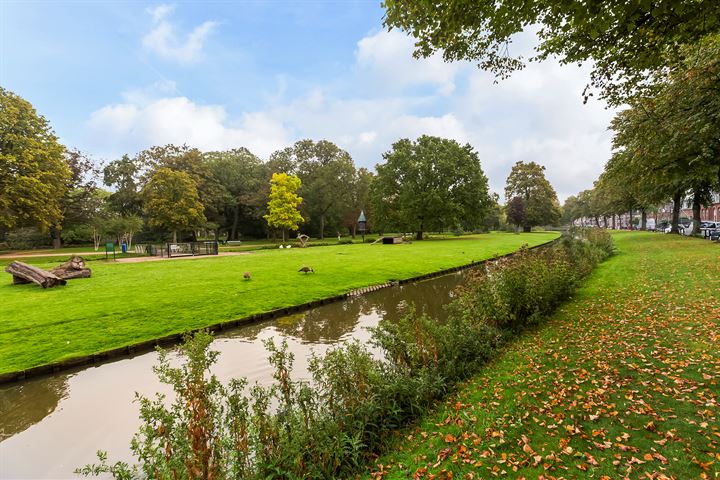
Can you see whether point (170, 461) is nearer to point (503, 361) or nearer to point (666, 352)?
point (503, 361)

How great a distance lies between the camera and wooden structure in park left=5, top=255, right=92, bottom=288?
13742 millimetres

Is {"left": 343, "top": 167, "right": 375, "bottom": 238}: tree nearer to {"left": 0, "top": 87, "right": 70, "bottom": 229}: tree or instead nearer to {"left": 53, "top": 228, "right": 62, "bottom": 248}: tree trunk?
{"left": 0, "top": 87, "right": 70, "bottom": 229}: tree

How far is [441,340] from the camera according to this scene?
6.04 meters

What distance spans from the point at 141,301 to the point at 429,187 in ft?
129

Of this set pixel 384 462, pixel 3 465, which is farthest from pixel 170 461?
pixel 3 465

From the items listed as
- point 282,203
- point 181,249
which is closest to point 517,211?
point 282,203

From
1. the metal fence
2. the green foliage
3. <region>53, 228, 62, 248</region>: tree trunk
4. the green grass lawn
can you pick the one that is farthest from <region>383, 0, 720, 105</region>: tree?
the green foliage

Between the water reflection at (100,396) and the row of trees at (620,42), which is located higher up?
the row of trees at (620,42)

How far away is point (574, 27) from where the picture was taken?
6.23 metres

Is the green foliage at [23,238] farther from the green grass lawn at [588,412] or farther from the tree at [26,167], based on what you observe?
the green grass lawn at [588,412]

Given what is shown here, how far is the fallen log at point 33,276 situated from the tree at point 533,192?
73.6 meters

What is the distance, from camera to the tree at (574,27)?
4.84 metres

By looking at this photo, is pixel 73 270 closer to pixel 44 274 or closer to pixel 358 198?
pixel 44 274

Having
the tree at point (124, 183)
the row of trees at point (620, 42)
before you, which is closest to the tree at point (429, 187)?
the row of trees at point (620, 42)
